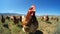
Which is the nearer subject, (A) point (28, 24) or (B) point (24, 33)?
(A) point (28, 24)

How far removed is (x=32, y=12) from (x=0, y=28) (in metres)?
2.71

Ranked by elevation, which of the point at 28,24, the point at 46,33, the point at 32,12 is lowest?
the point at 46,33

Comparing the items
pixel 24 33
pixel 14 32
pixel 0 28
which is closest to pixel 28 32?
pixel 24 33

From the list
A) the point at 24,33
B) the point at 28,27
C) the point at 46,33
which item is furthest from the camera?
the point at 46,33

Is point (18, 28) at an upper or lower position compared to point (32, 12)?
lower

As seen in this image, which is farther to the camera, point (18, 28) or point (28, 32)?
point (18, 28)

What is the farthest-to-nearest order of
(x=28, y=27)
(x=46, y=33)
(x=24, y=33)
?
(x=46, y=33) < (x=24, y=33) < (x=28, y=27)

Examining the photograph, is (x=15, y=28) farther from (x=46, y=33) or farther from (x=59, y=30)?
(x=59, y=30)

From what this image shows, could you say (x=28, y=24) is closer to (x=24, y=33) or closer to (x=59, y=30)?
(x=24, y=33)

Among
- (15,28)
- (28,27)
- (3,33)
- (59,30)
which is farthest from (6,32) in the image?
(59,30)

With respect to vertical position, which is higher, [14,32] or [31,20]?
[31,20]

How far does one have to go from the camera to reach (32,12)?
29.5ft

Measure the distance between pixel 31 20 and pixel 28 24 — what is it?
0.30 m

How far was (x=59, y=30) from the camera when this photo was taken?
10.7m
